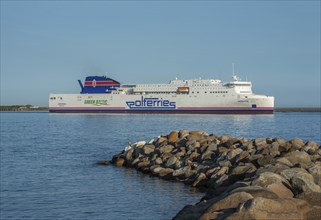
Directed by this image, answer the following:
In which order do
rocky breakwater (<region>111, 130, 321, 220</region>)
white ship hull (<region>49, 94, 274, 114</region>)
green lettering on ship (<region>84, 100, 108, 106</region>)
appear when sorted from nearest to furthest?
rocky breakwater (<region>111, 130, 321, 220</region>) < white ship hull (<region>49, 94, 274, 114</region>) < green lettering on ship (<region>84, 100, 108, 106</region>)

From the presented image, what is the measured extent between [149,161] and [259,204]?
1169 cm

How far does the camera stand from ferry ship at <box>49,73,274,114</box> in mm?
69031

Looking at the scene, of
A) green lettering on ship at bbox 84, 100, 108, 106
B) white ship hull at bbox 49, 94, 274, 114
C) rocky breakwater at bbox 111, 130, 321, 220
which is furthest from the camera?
green lettering on ship at bbox 84, 100, 108, 106

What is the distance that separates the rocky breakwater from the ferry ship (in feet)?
161

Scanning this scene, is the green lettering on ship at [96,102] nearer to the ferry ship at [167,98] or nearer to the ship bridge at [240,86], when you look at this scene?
the ferry ship at [167,98]

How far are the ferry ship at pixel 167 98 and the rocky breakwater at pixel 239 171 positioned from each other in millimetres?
48992

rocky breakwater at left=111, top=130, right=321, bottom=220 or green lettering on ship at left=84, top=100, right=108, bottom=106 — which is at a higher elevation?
green lettering on ship at left=84, top=100, right=108, bottom=106

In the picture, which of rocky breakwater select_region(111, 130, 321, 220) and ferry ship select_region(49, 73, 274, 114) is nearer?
rocky breakwater select_region(111, 130, 321, 220)

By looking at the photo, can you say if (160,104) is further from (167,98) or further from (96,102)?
(96,102)

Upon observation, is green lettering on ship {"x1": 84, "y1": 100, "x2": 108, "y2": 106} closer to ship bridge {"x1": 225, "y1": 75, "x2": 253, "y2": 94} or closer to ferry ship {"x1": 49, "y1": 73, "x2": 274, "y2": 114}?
ferry ship {"x1": 49, "y1": 73, "x2": 274, "y2": 114}

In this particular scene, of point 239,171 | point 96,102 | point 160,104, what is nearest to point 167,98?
point 160,104

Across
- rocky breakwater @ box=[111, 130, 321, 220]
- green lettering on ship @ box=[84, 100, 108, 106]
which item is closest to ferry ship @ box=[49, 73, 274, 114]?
green lettering on ship @ box=[84, 100, 108, 106]

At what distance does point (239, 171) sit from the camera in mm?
12234

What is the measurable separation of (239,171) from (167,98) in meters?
60.3
